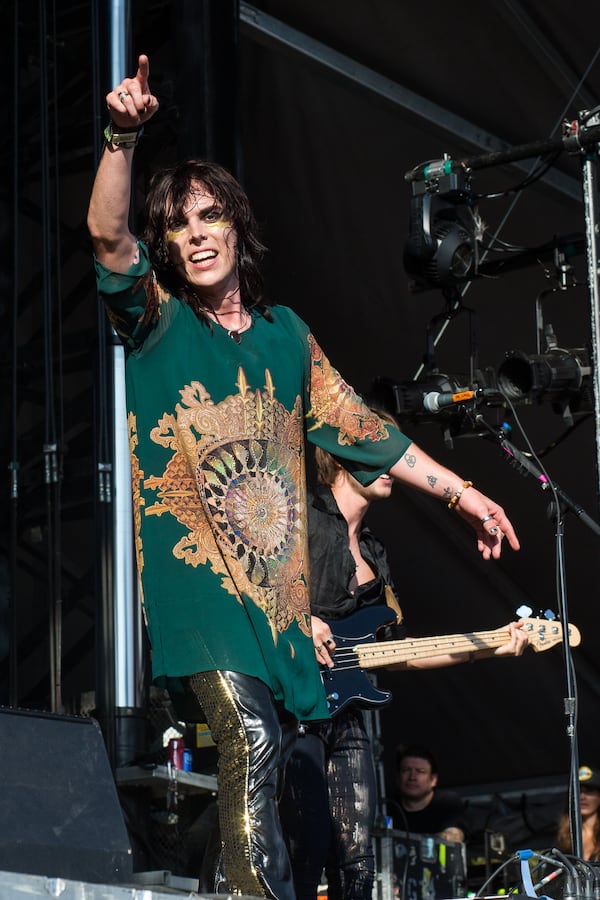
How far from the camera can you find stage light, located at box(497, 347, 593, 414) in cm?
530

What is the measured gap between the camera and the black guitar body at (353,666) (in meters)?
4.45

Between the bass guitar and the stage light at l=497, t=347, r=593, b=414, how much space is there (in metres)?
0.87

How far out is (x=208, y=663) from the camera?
2.61 metres

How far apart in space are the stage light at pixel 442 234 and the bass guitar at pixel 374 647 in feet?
4.96

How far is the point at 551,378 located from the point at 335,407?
2.37 meters

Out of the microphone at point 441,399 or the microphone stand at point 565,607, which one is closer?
the microphone stand at point 565,607

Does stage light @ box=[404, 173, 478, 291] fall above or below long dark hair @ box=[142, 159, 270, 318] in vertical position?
above

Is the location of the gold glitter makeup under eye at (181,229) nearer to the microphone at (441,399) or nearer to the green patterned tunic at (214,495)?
the green patterned tunic at (214,495)

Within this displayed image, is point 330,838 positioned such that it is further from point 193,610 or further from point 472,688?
point 472,688

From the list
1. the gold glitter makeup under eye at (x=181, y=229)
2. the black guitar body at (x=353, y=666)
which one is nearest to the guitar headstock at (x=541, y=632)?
the black guitar body at (x=353, y=666)

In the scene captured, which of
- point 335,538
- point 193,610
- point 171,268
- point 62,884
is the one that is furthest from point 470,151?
point 62,884

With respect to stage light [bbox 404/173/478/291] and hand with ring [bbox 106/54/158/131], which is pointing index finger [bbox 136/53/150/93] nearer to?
hand with ring [bbox 106/54/158/131]

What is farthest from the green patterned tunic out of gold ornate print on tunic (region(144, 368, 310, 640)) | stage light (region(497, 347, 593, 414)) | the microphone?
stage light (region(497, 347, 593, 414))

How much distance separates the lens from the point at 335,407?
10.3ft
